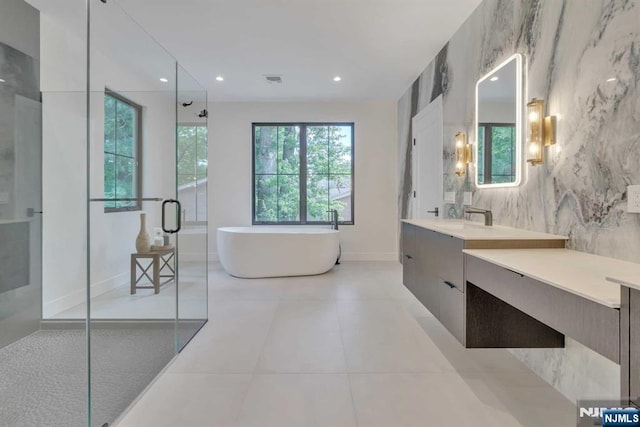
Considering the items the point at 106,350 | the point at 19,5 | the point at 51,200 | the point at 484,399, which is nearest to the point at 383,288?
the point at 484,399

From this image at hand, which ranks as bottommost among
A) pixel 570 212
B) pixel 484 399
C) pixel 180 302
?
pixel 484 399

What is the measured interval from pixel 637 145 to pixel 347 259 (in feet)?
15.0

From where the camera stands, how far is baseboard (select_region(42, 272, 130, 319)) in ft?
7.43

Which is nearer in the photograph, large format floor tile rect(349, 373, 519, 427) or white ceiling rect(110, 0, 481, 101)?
large format floor tile rect(349, 373, 519, 427)

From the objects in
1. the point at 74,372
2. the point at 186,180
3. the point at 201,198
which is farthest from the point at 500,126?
the point at 74,372

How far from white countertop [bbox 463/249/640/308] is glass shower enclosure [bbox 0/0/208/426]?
2097 millimetres

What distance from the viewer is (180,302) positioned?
2.66m

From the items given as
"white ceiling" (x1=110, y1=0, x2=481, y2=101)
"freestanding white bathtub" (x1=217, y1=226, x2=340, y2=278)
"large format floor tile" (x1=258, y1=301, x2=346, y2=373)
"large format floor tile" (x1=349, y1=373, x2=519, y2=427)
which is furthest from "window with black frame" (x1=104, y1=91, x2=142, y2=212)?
"large format floor tile" (x1=349, y1=373, x2=519, y2=427)

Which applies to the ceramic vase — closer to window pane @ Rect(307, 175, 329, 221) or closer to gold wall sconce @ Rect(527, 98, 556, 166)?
gold wall sconce @ Rect(527, 98, 556, 166)

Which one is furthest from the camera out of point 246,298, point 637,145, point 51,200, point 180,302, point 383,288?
point 383,288

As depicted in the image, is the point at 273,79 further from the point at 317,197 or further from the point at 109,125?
the point at 109,125

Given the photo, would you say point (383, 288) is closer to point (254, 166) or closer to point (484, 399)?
point (484, 399)

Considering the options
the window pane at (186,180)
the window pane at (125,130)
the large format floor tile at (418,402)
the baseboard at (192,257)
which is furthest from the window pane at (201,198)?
the large format floor tile at (418,402)

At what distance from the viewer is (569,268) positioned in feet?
4.44
